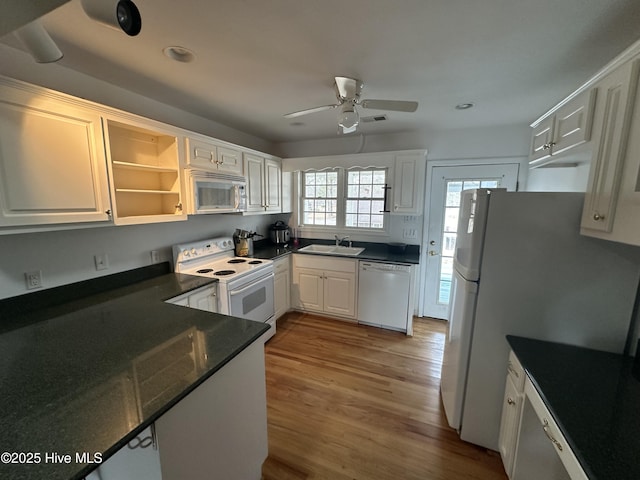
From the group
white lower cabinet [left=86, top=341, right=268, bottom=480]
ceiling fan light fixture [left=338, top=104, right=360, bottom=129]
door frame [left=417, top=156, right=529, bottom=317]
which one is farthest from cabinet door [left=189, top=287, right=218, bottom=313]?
door frame [left=417, top=156, right=529, bottom=317]

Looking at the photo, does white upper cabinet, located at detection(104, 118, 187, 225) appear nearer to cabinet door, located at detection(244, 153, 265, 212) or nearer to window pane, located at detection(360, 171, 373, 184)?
cabinet door, located at detection(244, 153, 265, 212)

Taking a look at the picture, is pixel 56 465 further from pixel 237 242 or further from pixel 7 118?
pixel 237 242

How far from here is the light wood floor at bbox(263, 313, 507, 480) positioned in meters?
1.58

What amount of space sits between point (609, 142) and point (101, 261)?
3.09m

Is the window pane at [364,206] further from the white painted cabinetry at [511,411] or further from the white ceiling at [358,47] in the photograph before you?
the white painted cabinetry at [511,411]

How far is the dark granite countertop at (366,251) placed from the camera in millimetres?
3102

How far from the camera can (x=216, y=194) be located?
8.29ft

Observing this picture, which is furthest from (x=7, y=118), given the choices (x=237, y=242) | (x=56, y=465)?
(x=237, y=242)

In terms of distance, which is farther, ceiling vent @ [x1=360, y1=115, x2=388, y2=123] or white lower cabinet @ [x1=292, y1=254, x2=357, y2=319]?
white lower cabinet @ [x1=292, y1=254, x2=357, y2=319]

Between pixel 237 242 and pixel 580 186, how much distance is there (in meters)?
3.31

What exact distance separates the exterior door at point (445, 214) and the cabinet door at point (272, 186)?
200cm

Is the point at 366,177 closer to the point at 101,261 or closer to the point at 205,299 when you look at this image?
the point at 205,299

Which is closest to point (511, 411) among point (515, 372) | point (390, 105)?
point (515, 372)

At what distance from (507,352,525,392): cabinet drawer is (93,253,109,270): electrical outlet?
282 cm
